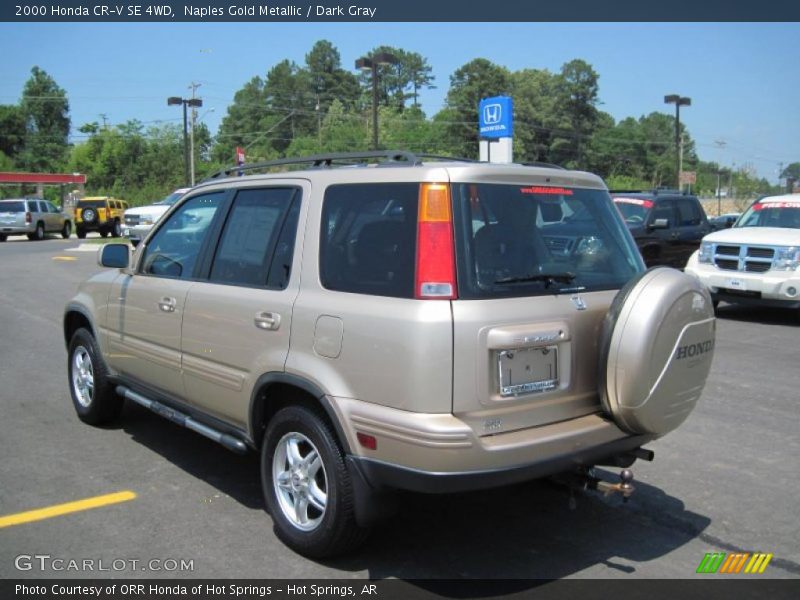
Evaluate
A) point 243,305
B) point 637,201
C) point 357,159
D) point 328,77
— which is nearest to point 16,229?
point 637,201

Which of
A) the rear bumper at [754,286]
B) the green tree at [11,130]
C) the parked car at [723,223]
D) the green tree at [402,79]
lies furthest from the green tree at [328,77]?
the rear bumper at [754,286]

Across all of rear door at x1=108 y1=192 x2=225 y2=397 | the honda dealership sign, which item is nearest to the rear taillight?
rear door at x1=108 y1=192 x2=225 y2=397

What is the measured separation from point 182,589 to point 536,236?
2374 mm

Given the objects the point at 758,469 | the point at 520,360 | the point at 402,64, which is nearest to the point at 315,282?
the point at 520,360

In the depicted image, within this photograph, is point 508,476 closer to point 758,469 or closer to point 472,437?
point 472,437

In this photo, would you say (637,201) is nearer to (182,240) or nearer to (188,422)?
(182,240)

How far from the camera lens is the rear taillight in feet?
10.6

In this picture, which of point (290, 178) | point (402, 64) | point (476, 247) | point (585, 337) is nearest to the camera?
point (476, 247)

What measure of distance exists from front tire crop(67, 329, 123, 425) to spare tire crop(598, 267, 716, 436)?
385cm

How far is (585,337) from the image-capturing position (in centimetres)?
362

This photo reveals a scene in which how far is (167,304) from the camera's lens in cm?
Answer: 478

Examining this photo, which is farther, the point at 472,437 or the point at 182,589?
the point at 182,589

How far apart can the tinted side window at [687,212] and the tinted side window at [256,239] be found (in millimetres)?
12946

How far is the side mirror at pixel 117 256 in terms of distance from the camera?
5492 mm
